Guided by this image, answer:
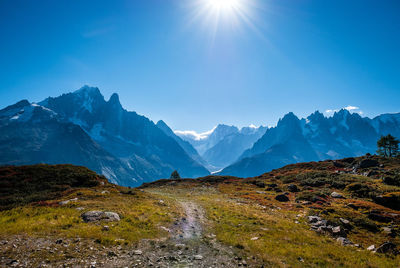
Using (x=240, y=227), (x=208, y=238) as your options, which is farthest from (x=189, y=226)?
(x=240, y=227)

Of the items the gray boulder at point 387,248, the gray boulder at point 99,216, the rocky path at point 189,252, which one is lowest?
the gray boulder at point 387,248

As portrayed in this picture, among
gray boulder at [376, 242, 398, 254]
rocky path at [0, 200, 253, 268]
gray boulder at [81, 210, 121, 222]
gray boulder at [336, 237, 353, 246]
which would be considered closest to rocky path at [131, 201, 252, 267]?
rocky path at [0, 200, 253, 268]

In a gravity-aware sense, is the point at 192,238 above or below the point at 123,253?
below

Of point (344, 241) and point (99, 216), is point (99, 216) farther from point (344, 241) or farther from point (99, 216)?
point (344, 241)

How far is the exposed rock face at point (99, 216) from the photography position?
17516mm

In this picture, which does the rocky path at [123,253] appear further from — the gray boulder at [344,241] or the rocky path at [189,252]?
the gray boulder at [344,241]

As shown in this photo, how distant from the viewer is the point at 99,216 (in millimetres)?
18188

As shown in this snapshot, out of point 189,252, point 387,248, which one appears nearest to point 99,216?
point 189,252

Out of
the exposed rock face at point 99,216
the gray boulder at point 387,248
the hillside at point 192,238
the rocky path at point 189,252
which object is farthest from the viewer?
the exposed rock face at point 99,216

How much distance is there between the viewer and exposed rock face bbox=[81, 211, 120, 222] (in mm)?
17516

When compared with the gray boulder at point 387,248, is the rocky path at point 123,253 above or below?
above

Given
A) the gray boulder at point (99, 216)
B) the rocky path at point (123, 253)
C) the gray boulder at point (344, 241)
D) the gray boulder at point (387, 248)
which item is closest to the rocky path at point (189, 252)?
the rocky path at point (123, 253)

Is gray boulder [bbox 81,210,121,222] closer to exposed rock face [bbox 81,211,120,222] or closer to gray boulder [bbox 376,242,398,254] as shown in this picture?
exposed rock face [bbox 81,211,120,222]

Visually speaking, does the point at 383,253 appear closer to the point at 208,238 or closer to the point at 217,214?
the point at 208,238
